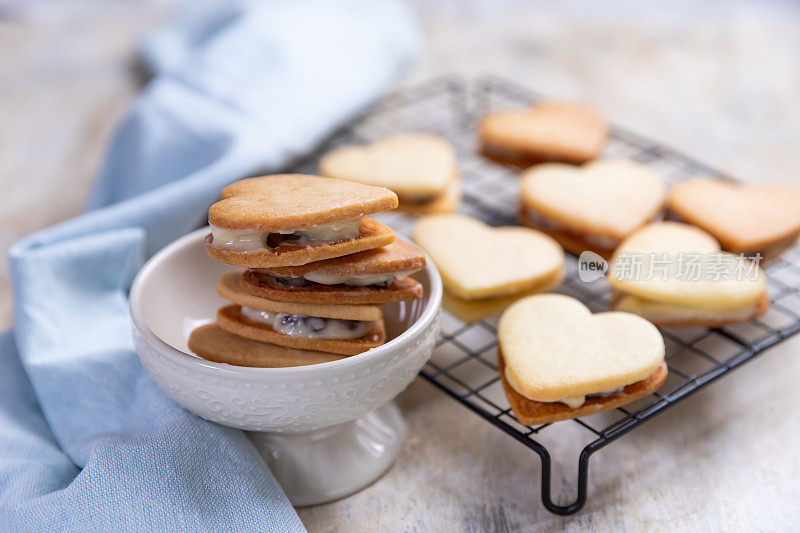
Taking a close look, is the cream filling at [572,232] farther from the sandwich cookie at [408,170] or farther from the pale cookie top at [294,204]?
the pale cookie top at [294,204]

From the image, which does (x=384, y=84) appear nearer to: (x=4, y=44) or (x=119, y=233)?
(x=119, y=233)

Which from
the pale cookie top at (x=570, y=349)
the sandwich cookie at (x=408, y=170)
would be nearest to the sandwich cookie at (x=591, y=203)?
the sandwich cookie at (x=408, y=170)

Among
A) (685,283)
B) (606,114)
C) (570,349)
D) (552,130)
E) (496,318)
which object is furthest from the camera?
(606,114)

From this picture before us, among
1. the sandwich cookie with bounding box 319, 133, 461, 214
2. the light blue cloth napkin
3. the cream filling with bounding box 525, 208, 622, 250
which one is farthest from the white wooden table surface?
the sandwich cookie with bounding box 319, 133, 461, 214

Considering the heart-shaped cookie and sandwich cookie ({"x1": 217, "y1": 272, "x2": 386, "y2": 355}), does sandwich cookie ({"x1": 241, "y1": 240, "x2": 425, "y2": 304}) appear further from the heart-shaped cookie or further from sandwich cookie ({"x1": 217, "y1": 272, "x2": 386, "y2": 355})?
the heart-shaped cookie

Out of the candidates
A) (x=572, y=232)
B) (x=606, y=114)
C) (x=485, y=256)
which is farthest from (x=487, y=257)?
(x=606, y=114)

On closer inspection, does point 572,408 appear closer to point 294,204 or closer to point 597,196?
point 294,204
